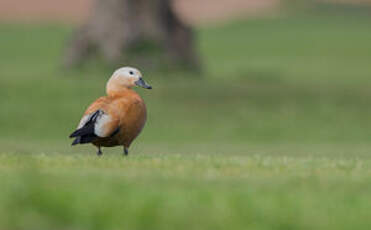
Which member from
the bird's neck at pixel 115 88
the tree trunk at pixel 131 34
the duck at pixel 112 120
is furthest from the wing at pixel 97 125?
the tree trunk at pixel 131 34

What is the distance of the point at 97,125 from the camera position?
11688 mm

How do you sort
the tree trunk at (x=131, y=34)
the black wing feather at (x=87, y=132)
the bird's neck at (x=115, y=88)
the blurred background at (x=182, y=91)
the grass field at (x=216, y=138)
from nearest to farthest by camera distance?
the grass field at (x=216, y=138)
the black wing feather at (x=87, y=132)
the bird's neck at (x=115, y=88)
the blurred background at (x=182, y=91)
the tree trunk at (x=131, y=34)

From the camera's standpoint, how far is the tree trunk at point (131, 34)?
109ft

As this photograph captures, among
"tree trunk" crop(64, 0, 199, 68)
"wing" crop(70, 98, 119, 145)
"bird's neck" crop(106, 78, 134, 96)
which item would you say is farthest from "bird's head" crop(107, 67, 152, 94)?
"tree trunk" crop(64, 0, 199, 68)

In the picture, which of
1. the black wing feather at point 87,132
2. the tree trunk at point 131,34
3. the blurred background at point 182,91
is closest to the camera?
the black wing feather at point 87,132

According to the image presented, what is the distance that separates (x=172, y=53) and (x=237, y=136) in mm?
7393

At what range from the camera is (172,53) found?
34.0m

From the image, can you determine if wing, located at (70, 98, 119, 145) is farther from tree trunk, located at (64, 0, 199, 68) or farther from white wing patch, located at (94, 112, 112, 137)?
tree trunk, located at (64, 0, 199, 68)

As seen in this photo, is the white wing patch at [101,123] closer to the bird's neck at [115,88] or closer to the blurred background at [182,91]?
the bird's neck at [115,88]

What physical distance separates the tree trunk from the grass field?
0.67m

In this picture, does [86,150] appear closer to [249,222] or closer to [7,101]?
[7,101]

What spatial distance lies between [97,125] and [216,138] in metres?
15.3

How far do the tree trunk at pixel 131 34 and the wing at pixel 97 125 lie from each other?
21.6 m

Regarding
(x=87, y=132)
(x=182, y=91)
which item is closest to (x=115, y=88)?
(x=87, y=132)
